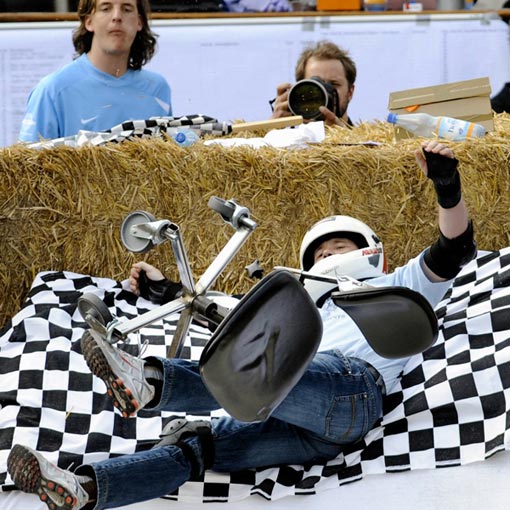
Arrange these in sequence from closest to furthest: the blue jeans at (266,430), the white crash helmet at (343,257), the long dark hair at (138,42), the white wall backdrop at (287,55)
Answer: the blue jeans at (266,430) < the white crash helmet at (343,257) < the long dark hair at (138,42) < the white wall backdrop at (287,55)

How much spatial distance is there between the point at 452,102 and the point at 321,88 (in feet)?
1.64

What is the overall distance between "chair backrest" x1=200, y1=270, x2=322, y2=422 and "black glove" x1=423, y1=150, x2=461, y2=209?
62 cm

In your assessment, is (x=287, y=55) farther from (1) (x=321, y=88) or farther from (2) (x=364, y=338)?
(2) (x=364, y=338)

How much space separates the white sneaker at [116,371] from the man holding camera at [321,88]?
1.86 m

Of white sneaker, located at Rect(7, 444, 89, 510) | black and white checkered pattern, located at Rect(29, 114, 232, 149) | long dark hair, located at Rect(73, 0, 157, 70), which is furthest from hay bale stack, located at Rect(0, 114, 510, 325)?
white sneaker, located at Rect(7, 444, 89, 510)

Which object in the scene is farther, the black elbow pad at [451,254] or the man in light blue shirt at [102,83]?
the man in light blue shirt at [102,83]

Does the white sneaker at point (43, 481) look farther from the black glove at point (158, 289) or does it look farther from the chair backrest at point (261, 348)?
the black glove at point (158, 289)

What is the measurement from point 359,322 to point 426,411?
49cm

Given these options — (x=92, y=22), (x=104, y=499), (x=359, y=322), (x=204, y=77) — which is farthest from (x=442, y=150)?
(x=204, y=77)

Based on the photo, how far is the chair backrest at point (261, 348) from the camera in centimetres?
206

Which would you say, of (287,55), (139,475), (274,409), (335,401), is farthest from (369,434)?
(287,55)

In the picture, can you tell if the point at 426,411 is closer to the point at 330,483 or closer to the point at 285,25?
the point at 330,483

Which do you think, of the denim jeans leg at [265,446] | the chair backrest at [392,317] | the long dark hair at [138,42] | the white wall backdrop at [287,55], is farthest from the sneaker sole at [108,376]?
the white wall backdrop at [287,55]

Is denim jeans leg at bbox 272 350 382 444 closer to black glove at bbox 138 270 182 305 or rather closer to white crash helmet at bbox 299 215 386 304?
white crash helmet at bbox 299 215 386 304
